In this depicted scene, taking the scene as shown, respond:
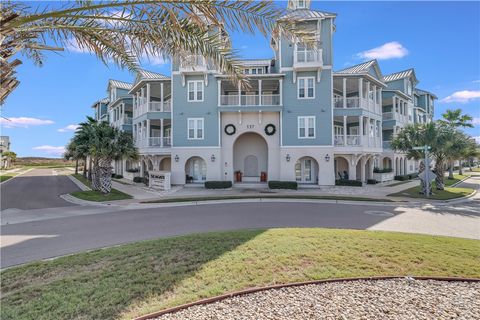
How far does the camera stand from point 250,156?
2770 centimetres

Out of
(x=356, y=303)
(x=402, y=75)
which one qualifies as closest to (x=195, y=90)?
(x=356, y=303)

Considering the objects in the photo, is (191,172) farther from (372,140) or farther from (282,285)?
(282,285)

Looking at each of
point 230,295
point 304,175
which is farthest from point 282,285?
point 304,175

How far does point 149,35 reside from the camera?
520 cm

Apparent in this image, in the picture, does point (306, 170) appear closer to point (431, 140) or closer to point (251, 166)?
point (251, 166)

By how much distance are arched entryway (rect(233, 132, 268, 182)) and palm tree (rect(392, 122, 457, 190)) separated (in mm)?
12654

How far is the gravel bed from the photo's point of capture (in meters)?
4.00

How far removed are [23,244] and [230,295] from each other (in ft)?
27.2

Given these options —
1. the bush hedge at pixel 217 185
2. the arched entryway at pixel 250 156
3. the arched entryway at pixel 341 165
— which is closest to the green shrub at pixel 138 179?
the bush hedge at pixel 217 185

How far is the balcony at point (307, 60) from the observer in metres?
23.7

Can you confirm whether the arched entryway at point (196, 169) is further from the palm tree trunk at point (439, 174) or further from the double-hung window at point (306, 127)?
the palm tree trunk at point (439, 174)

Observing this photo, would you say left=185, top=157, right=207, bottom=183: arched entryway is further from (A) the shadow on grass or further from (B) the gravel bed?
(B) the gravel bed

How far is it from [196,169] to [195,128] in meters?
4.55

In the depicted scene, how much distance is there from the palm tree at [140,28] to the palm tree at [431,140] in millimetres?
20139
